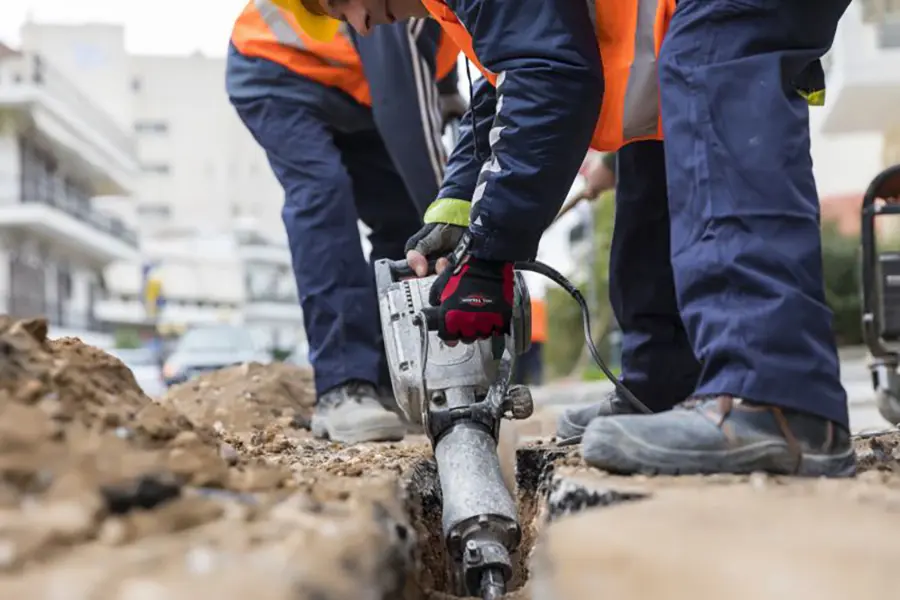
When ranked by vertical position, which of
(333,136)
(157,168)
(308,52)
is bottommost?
(333,136)

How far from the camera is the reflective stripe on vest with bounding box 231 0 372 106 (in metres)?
3.02

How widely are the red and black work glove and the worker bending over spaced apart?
0.11 metres

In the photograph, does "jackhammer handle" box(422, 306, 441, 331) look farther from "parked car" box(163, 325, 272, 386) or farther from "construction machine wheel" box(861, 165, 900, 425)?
"parked car" box(163, 325, 272, 386)

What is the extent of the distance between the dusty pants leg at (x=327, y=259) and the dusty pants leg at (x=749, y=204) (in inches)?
60.7

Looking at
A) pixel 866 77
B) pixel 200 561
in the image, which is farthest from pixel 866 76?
pixel 200 561

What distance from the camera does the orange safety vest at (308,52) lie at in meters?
3.02

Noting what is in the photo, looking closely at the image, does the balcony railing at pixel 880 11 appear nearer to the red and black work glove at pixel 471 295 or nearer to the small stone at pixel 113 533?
the red and black work glove at pixel 471 295

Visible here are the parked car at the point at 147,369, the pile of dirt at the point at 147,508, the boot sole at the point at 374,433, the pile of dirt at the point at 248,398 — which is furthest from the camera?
the parked car at the point at 147,369

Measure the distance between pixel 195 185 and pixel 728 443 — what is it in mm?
43403

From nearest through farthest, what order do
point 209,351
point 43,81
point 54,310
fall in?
point 209,351
point 54,310
point 43,81

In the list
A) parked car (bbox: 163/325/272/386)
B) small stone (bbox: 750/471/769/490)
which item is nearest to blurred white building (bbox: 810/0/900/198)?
parked car (bbox: 163/325/272/386)

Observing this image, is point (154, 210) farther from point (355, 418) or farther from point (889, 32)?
point (355, 418)

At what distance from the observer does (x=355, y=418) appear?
2.69 m

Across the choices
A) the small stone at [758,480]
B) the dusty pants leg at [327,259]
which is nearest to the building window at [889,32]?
the dusty pants leg at [327,259]
